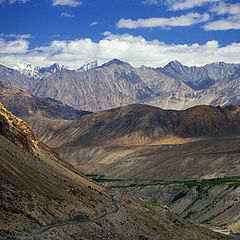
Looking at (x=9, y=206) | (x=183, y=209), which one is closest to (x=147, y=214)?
(x=9, y=206)

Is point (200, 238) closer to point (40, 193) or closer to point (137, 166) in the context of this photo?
point (40, 193)

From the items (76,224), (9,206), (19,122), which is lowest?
(76,224)

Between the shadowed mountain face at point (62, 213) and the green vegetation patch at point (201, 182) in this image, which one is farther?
the green vegetation patch at point (201, 182)

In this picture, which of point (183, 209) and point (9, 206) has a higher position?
point (9, 206)

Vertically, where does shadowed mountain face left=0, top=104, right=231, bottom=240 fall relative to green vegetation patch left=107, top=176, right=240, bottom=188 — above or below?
above

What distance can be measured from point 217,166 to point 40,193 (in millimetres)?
110287

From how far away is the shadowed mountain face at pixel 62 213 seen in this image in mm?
45500

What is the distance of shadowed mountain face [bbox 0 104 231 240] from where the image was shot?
45500mm

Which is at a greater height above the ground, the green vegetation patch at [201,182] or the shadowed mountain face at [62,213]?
the shadowed mountain face at [62,213]

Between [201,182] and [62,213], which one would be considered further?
[201,182]

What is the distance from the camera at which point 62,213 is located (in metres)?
53.5

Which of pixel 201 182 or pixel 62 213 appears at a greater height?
pixel 62 213

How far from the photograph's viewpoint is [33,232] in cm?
4406

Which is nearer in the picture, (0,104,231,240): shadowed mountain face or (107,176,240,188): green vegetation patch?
(0,104,231,240): shadowed mountain face
